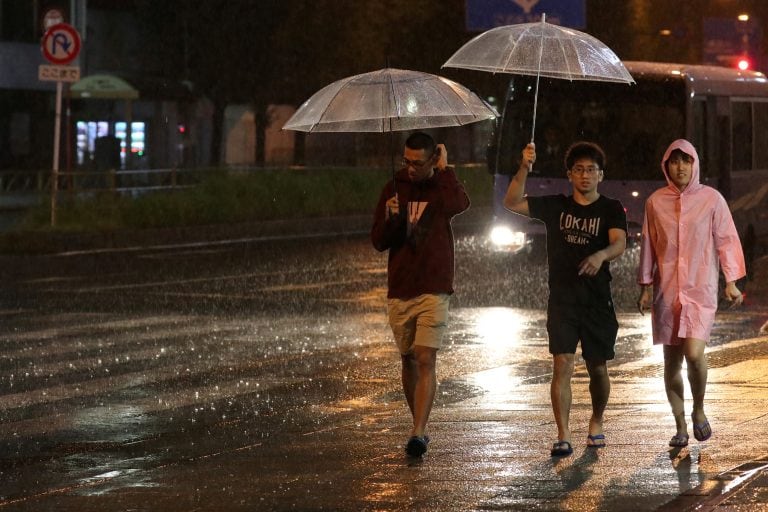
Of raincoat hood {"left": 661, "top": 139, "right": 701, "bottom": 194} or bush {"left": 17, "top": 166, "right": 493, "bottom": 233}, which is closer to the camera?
raincoat hood {"left": 661, "top": 139, "right": 701, "bottom": 194}

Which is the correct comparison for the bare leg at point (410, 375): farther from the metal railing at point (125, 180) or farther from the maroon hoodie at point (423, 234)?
the metal railing at point (125, 180)

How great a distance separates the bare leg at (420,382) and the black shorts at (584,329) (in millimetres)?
648

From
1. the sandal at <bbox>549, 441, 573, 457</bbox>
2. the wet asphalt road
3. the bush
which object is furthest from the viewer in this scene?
the bush

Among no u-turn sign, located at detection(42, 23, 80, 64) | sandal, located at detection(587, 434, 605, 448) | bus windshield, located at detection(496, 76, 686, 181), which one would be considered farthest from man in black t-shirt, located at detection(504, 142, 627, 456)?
no u-turn sign, located at detection(42, 23, 80, 64)

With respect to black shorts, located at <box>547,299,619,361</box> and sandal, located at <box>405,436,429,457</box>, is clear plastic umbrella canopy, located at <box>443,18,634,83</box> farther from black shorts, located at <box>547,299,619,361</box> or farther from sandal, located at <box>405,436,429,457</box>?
sandal, located at <box>405,436,429,457</box>

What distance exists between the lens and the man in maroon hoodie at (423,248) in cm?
840

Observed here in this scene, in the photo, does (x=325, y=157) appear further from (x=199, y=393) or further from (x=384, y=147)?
(x=199, y=393)

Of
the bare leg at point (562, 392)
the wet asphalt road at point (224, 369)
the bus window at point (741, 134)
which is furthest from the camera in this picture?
the bus window at point (741, 134)

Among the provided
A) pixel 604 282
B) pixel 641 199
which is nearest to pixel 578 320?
pixel 604 282

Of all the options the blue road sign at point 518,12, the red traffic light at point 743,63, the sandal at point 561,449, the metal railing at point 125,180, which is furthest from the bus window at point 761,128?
the sandal at point 561,449

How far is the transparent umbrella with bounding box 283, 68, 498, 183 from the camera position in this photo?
869 centimetres

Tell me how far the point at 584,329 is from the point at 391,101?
1.61m

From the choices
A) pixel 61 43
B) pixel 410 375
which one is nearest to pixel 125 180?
pixel 61 43

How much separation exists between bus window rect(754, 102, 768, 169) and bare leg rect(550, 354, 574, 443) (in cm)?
1596
